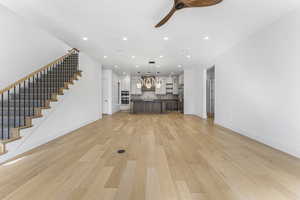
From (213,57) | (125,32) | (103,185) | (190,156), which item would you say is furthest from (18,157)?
(213,57)

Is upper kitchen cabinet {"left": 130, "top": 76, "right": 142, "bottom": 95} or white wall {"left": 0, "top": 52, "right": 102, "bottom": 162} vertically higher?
upper kitchen cabinet {"left": 130, "top": 76, "right": 142, "bottom": 95}

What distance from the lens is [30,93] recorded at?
3.46m

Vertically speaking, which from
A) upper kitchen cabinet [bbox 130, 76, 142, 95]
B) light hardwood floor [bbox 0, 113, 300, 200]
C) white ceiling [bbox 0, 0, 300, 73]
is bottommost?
light hardwood floor [bbox 0, 113, 300, 200]

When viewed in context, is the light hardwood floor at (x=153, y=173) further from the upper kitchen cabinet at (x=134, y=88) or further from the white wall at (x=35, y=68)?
the upper kitchen cabinet at (x=134, y=88)

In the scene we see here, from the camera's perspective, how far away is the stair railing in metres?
2.56

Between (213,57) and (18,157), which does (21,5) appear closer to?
(18,157)

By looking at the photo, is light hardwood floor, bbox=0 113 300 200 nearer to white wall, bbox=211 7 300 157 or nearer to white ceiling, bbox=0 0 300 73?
white wall, bbox=211 7 300 157

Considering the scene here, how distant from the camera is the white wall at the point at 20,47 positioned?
2.91m

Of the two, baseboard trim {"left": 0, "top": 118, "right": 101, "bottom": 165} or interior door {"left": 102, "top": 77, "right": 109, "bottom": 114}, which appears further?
interior door {"left": 102, "top": 77, "right": 109, "bottom": 114}

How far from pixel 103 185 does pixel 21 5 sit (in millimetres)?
3680

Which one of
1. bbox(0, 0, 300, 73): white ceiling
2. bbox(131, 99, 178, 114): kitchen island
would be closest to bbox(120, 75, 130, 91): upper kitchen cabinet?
bbox(131, 99, 178, 114): kitchen island

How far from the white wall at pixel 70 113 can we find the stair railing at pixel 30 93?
207 millimetres

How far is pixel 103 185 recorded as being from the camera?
1.61m

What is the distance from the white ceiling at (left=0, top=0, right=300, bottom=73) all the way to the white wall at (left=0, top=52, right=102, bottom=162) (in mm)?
1451
